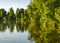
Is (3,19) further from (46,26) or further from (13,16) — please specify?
(46,26)

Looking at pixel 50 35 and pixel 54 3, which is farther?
pixel 54 3

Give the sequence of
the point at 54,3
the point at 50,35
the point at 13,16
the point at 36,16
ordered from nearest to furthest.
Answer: the point at 50,35, the point at 54,3, the point at 36,16, the point at 13,16

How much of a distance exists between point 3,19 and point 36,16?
89.2m

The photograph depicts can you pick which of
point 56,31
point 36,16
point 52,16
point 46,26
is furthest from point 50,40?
point 36,16

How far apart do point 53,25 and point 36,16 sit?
18328 millimetres

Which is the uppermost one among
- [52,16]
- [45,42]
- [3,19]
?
[3,19]

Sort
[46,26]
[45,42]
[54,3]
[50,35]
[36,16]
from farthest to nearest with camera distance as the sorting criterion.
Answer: [36,16]
[46,26]
[54,3]
[50,35]
[45,42]

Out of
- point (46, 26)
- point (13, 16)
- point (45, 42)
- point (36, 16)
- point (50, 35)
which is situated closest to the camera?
point (45, 42)

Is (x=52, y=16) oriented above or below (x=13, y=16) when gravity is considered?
below

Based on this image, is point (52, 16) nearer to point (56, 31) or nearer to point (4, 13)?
point (56, 31)

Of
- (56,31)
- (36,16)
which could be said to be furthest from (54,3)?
(36,16)

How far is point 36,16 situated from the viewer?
58969 mm

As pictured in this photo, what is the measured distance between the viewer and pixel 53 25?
40812mm

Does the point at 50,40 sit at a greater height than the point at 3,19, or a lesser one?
lesser
